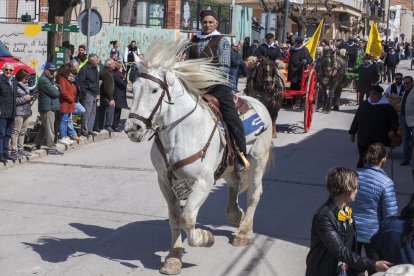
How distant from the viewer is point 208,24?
7535mm

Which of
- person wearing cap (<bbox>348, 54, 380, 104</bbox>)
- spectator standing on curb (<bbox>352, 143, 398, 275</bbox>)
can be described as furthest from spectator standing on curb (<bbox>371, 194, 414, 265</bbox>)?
person wearing cap (<bbox>348, 54, 380, 104</bbox>)

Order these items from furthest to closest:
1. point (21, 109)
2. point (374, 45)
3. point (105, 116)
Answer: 1. point (374, 45)
2. point (105, 116)
3. point (21, 109)

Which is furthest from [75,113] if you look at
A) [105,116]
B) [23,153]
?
[23,153]

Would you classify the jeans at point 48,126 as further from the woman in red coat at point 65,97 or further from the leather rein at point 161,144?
the leather rein at point 161,144

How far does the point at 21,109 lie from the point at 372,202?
7835mm

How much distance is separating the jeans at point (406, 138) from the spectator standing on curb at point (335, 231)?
29.4 ft

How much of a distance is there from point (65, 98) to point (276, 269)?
7532mm

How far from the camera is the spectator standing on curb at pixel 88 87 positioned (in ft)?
48.9

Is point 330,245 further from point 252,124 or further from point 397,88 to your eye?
point 397,88

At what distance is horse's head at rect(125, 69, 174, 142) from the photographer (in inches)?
250

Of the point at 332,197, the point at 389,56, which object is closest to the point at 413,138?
the point at 332,197

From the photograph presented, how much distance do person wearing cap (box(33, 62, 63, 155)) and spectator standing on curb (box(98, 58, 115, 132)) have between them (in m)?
2.09

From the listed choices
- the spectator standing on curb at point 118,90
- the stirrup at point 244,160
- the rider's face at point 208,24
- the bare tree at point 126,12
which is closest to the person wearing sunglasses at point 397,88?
the spectator standing on curb at point 118,90

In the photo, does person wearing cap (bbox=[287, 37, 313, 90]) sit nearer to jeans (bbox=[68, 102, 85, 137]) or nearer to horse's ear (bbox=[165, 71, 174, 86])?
jeans (bbox=[68, 102, 85, 137])
